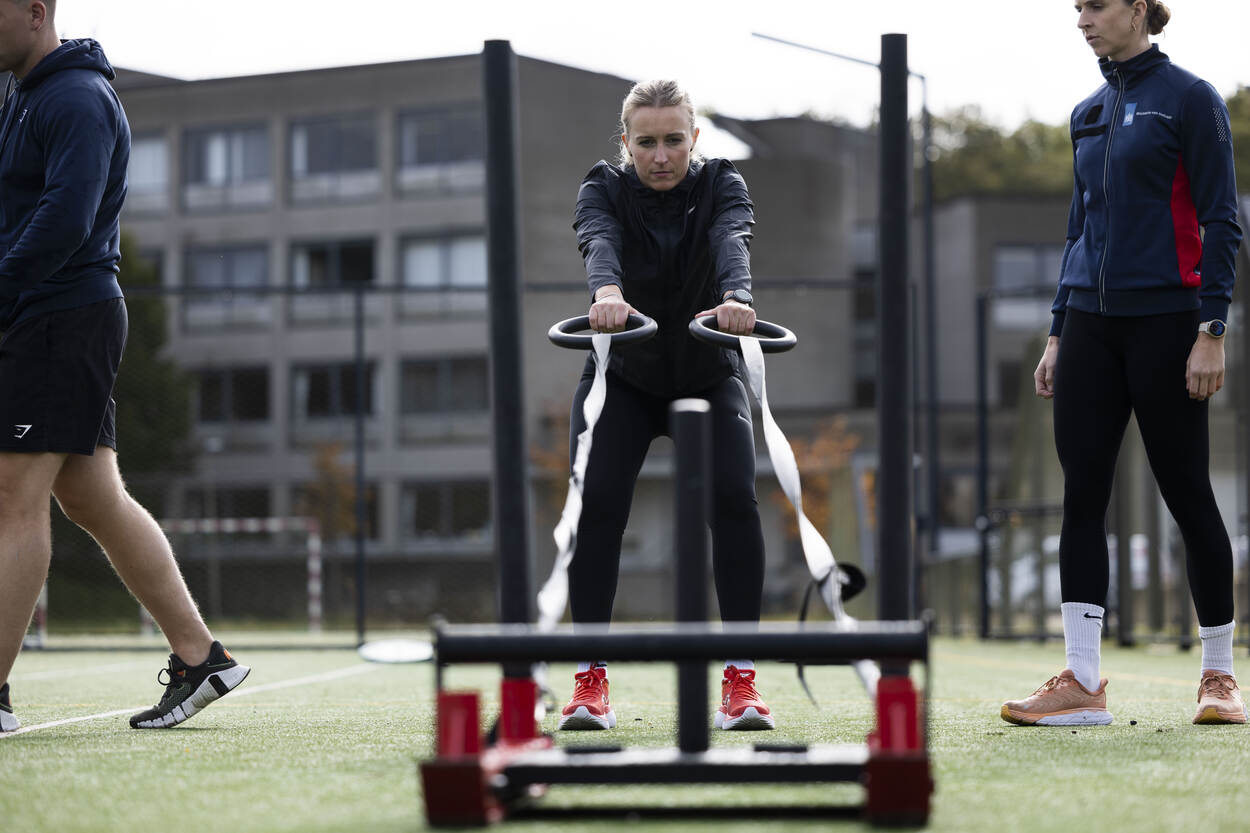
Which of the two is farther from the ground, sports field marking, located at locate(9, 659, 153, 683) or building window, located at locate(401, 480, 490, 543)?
sports field marking, located at locate(9, 659, 153, 683)

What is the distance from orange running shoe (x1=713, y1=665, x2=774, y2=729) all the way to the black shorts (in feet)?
5.48

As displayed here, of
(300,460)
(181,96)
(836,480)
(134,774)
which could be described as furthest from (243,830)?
(181,96)

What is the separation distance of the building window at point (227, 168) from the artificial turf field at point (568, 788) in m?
30.6

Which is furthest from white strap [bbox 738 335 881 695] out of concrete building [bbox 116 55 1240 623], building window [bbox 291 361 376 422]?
building window [bbox 291 361 376 422]

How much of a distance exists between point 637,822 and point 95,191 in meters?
2.30

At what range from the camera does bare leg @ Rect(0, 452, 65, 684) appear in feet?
12.2

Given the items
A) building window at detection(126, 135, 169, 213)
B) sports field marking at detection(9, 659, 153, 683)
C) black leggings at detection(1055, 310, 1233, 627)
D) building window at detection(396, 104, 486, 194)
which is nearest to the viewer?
black leggings at detection(1055, 310, 1233, 627)

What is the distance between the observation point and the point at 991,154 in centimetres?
4494

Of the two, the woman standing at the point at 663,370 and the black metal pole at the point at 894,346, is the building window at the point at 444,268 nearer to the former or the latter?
the woman standing at the point at 663,370

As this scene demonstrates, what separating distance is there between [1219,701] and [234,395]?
3088 cm

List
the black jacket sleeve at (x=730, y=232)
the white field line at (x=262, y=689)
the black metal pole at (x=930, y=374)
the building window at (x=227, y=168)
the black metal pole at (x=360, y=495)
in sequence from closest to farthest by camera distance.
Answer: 1. the black jacket sleeve at (x=730, y=232)
2. the white field line at (x=262, y=689)
3. the black metal pole at (x=360, y=495)
4. the black metal pole at (x=930, y=374)
5. the building window at (x=227, y=168)

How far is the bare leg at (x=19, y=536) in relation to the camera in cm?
372

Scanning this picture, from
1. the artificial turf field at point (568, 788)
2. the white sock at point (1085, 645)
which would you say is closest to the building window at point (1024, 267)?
the artificial turf field at point (568, 788)

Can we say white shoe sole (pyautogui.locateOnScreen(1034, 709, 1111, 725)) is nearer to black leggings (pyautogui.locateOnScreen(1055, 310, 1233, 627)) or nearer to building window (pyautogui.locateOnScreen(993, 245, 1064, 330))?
black leggings (pyautogui.locateOnScreen(1055, 310, 1233, 627))
